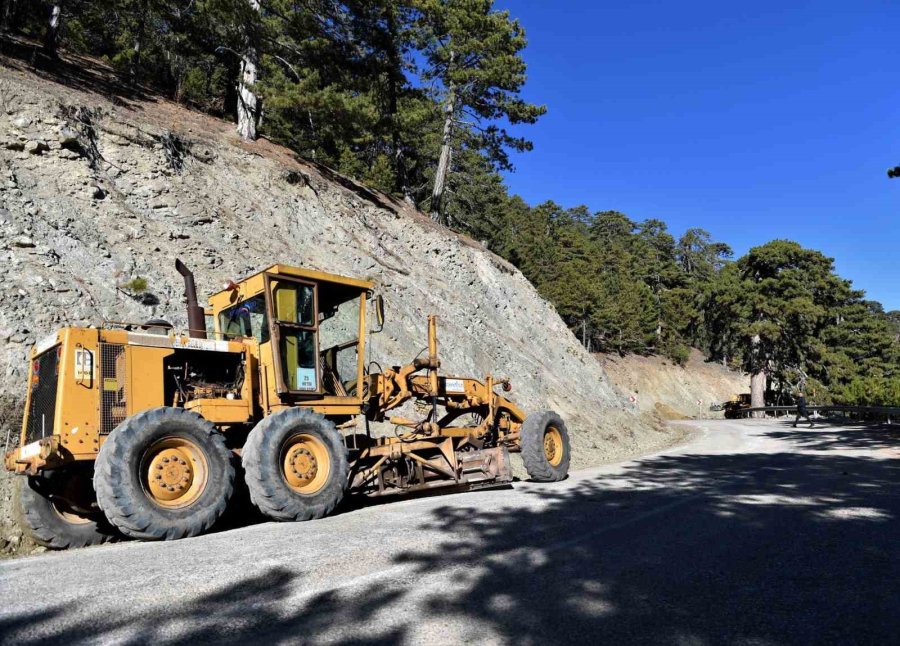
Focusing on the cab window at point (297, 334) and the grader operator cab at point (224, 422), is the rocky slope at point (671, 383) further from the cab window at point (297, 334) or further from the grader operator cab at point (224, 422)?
the cab window at point (297, 334)

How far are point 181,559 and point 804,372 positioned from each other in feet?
154

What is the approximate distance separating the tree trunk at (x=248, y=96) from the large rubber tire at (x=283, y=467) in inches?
630

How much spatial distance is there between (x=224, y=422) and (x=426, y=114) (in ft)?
61.5

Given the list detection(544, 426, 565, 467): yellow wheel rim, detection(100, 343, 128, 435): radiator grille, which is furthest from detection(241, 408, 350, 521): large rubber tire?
detection(544, 426, 565, 467): yellow wheel rim

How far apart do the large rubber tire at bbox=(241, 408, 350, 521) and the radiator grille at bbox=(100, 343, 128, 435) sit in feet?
4.76

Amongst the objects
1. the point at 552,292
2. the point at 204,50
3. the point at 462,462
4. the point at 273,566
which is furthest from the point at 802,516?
the point at 552,292

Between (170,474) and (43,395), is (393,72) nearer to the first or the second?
(43,395)

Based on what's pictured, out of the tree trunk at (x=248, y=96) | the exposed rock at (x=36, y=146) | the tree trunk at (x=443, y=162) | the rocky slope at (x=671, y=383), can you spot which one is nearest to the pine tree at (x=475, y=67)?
the tree trunk at (x=443, y=162)

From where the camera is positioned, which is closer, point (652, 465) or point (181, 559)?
point (181, 559)

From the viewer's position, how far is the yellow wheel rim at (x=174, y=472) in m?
6.48

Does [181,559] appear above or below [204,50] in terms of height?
below

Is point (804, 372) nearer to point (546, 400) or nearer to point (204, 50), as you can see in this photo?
point (546, 400)

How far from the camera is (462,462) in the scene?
967cm

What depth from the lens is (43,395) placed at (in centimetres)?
709
